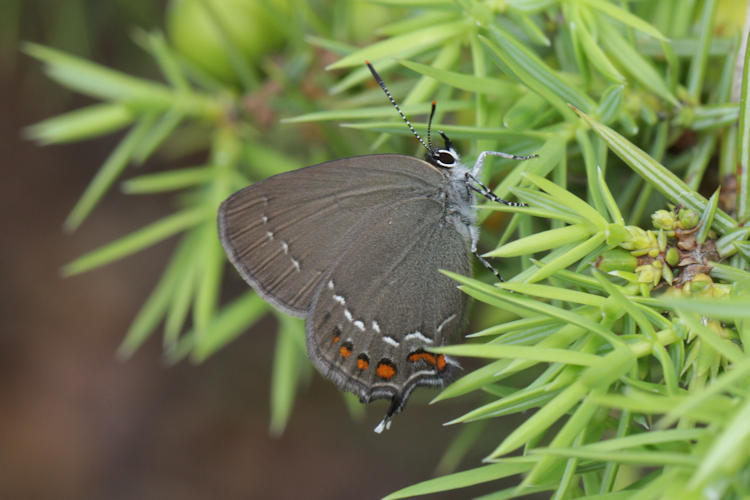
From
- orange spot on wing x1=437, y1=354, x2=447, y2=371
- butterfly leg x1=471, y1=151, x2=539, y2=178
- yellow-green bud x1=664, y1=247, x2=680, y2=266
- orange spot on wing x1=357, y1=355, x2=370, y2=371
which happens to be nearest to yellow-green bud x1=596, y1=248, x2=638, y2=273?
yellow-green bud x1=664, y1=247, x2=680, y2=266

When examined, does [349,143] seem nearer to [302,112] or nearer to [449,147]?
[302,112]

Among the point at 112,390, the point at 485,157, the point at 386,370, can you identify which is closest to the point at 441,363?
the point at 386,370

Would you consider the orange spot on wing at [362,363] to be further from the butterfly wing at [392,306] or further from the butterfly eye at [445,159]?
the butterfly eye at [445,159]

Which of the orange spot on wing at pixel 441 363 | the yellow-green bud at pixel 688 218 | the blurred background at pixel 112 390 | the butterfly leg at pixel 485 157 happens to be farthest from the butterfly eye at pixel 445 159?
the blurred background at pixel 112 390

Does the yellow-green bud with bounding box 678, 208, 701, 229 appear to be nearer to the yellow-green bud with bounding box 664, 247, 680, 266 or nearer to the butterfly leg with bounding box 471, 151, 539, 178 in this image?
the yellow-green bud with bounding box 664, 247, 680, 266

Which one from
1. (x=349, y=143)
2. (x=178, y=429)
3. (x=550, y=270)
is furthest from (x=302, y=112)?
(x=178, y=429)

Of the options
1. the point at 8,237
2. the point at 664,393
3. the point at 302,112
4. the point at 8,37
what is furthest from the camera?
the point at 8,237
